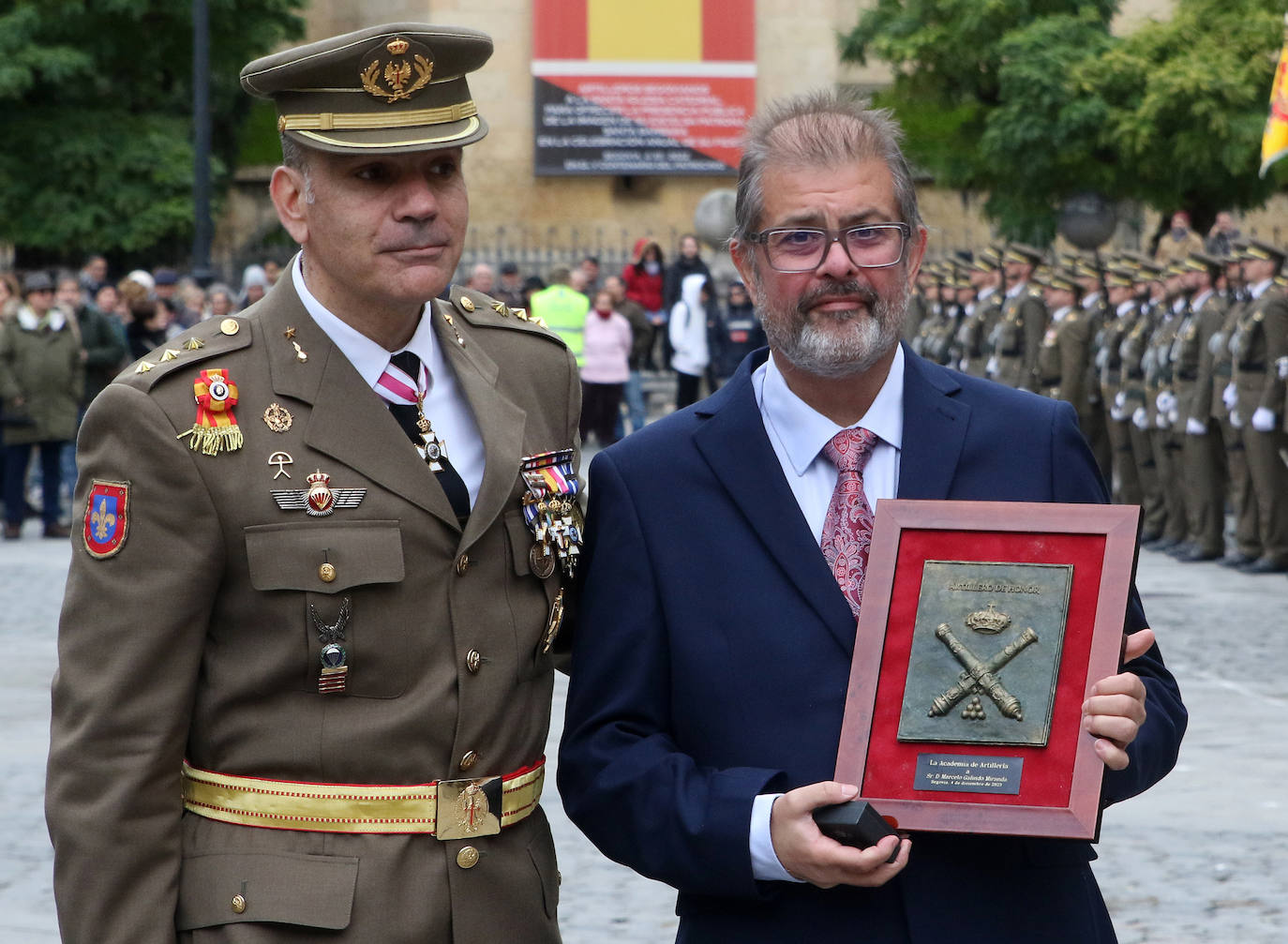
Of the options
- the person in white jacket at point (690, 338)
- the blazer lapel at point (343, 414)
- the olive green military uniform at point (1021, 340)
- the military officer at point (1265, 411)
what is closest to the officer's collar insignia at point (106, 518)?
the blazer lapel at point (343, 414)

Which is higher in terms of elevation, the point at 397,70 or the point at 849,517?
the point at 397,70

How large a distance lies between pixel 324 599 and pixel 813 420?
75cm

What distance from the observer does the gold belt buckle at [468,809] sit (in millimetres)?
2924

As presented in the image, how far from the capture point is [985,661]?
268 cm

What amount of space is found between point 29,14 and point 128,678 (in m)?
29.0

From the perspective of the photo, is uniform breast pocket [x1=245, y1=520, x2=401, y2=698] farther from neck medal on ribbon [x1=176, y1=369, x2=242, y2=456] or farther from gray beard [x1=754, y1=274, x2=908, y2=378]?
gray beard [x1=754, y1=274, x2=908, y2=378]

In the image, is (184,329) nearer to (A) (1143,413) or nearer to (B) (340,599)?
(A) (1143,413)

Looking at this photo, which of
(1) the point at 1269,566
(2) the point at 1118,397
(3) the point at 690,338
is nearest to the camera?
(1) the point at 1269,566

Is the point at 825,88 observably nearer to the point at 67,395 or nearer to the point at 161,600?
the point at 161,600

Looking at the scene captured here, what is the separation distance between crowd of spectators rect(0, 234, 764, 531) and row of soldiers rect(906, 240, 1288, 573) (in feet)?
9.91

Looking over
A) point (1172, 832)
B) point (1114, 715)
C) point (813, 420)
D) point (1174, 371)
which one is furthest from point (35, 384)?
point (1114, 715)

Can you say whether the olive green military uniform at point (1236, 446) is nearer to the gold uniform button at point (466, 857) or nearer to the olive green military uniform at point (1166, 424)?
the olive green military uniform at point (1166, 424)

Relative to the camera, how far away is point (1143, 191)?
89.6 ft

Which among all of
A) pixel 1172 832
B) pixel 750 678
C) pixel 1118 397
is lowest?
pixel 1172 832
